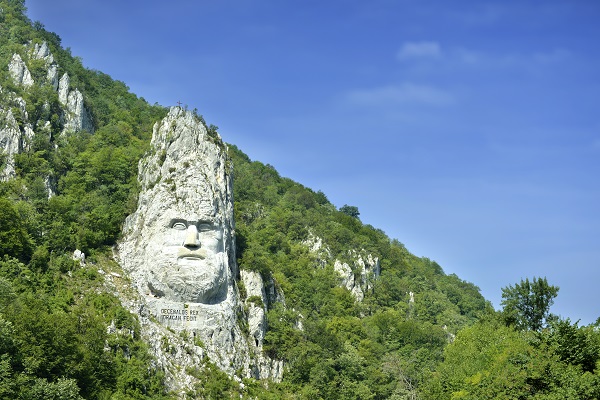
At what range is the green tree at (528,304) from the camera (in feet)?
190

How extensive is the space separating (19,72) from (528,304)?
54.6 metres

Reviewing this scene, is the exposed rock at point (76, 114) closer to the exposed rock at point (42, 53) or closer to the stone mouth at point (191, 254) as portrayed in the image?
the exposed rock at point (42, 53)

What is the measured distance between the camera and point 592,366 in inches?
1516

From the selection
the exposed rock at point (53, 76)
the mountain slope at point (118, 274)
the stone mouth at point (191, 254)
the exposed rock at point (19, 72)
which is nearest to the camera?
the mountain slope at point (118, 274)

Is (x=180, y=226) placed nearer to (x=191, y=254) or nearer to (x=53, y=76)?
(x=191, y=254)

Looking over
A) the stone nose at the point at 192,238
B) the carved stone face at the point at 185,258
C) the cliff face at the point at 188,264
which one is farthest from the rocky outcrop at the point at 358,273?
the stone nose at the point at 192,238

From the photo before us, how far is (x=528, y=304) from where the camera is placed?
58.9 m

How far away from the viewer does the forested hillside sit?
138 ft

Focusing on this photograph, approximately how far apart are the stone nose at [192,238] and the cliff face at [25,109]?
16.8m

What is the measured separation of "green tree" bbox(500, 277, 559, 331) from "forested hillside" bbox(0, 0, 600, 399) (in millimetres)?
112

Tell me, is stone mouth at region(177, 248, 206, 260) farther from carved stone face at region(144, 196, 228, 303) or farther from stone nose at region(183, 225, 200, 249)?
stone nose at region(183, 225, 200, 249)

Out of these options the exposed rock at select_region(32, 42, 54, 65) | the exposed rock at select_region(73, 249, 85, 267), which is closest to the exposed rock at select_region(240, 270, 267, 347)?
the exposed rock at select_region(73, 249, 85, 267)

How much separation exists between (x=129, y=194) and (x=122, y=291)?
41.0 ft

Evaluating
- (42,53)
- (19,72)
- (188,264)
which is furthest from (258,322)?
(42,53)
